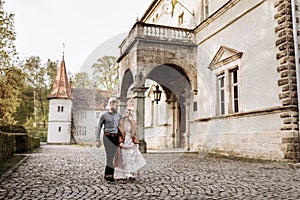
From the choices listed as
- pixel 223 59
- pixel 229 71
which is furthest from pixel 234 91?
pixel 223 59

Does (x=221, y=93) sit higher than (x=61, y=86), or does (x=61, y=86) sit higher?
(x=61, y=86)

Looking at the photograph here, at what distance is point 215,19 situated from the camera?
13062mm

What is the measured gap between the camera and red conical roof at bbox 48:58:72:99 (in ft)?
122

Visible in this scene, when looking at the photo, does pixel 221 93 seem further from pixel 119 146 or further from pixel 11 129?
pixel 11 129

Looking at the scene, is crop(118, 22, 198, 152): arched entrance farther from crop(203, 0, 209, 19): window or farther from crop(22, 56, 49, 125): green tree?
crop(22, 56, 49, 125): green tree

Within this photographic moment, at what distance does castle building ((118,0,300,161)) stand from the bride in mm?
5334

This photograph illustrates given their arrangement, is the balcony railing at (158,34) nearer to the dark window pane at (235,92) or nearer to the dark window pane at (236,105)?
the dark window pane at (235,92)

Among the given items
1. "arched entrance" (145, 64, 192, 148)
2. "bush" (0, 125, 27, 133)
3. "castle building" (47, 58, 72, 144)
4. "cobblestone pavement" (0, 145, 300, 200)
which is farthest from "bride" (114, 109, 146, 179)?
"castle building" (47, 58, 72, 144)

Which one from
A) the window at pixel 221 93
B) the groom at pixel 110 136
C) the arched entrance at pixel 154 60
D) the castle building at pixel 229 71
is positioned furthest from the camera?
the arched entrance at pixel 154 60

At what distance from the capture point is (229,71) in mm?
11969

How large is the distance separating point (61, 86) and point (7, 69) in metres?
21.6

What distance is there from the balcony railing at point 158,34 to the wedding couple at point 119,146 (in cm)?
768

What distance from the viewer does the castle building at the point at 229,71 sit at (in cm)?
905

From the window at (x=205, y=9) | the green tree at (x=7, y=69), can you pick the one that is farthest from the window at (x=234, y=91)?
the green tree at (x=7, y=69)
